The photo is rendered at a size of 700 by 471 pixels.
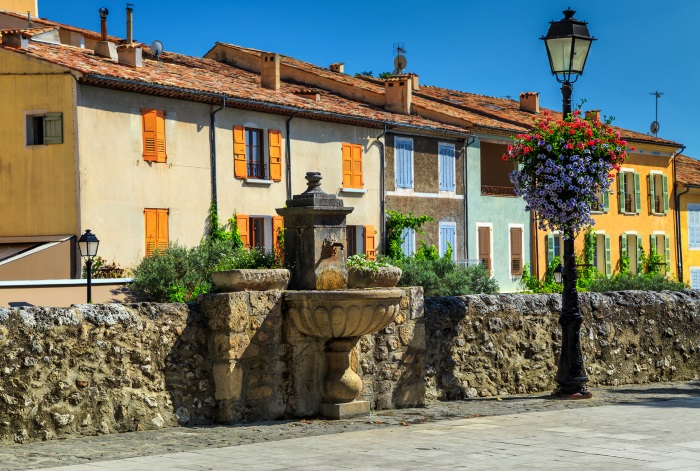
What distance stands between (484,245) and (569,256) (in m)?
27.7

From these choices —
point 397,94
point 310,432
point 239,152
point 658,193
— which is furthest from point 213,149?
point 658,193

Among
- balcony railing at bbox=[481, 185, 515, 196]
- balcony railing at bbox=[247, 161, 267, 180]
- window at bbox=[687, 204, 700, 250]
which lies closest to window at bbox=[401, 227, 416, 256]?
balcony railing at bbox=[481, 185, 515, 196]

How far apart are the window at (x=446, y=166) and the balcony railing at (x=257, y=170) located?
28.6 ft

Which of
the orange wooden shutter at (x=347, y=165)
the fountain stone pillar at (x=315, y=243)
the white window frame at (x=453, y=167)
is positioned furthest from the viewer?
the white window frame at (x=453, y=167)

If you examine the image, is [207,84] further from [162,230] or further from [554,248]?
[554,248]

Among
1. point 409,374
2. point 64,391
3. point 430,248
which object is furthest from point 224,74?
point 64,391

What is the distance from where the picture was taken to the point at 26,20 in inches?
1464

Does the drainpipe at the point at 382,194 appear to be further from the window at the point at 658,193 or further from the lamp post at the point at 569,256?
the lamp post at the point at 569,256

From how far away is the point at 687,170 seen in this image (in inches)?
2142

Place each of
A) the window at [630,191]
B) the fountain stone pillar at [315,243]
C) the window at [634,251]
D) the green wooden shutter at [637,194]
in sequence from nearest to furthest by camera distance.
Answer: the fountain stone pillar at [315,243] → the window at [630,191] → the green wooden shutter at [637,194] → the window at [634,251]

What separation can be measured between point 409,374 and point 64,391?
13.8ft

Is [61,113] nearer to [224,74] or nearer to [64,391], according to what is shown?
[224,74]

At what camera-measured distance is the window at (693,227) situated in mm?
52969

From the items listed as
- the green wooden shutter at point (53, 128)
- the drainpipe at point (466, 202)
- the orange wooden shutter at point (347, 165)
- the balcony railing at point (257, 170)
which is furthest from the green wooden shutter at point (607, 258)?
the green wooden shutter at point (53, 128)
